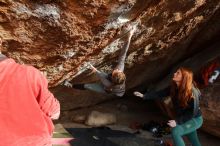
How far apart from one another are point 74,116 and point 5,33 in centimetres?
458

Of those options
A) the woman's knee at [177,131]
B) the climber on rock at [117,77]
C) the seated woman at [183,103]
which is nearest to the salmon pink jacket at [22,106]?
the climber on rock at [117,77]

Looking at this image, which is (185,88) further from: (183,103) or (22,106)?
(22,106)

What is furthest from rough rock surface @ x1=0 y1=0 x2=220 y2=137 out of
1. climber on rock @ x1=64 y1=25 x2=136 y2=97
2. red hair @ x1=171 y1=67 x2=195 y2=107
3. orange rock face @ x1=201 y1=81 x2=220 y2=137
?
orange rock face @ x1=201 y1=81 x2=220 y2=137

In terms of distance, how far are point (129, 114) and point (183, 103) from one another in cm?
367

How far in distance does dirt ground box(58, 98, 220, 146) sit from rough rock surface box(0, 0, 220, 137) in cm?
37

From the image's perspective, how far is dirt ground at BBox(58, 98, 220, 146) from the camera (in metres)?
8.80

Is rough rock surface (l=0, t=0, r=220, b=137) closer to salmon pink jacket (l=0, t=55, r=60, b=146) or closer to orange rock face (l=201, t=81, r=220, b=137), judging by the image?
orange rock face (l=201, t=81, r=220, b=137)

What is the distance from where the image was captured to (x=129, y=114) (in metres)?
10.0

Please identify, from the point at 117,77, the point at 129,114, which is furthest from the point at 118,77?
the point at 129,114

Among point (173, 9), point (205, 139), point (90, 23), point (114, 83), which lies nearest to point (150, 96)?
point (114, 83)

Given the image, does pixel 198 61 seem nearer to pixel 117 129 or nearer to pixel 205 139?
pixel 205 139

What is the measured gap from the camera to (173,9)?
21.2 ft

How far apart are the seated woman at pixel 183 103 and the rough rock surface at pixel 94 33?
0.99 m

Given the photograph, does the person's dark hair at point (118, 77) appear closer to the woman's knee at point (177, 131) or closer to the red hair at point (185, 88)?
the red hair at point (185, 88)
